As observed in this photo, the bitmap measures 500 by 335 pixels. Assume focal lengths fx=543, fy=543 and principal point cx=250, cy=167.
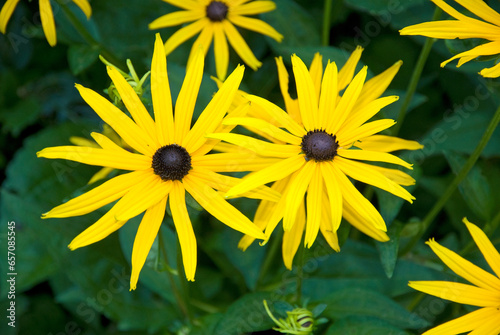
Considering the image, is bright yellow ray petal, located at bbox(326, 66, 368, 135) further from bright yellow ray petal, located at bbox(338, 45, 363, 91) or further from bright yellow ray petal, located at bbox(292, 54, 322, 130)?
bright yellow ray petal, located at bbox(338, 45, 363, 91)

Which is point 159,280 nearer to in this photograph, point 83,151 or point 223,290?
point 223,290

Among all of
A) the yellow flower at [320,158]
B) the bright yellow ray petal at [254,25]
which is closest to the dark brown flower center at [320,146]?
the yellow flower at [320,158]

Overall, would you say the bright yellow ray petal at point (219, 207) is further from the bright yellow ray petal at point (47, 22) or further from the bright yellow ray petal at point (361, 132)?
the bright yellow ray petal at point (47, 22)

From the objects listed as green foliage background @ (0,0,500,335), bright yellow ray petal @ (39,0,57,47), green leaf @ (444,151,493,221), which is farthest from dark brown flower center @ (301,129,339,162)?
bright yellow ray petal @ (39,0,57,47)

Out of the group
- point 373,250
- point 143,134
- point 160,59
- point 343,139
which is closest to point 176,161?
point 143,134

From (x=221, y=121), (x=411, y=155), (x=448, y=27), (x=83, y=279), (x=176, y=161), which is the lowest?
(x=83, y=279)

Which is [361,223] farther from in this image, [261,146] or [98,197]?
[98,197]
